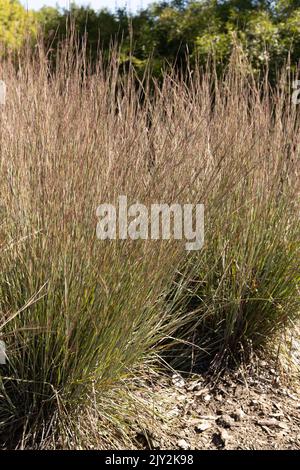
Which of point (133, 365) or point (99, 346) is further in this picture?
point (133, 365)

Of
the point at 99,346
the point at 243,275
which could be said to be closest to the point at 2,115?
the point at 99,346

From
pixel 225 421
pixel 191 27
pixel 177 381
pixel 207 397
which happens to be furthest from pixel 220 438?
pixel 191 27

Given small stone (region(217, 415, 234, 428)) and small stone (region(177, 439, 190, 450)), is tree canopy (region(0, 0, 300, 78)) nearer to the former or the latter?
small stone (region(217, 415, 234, 428))

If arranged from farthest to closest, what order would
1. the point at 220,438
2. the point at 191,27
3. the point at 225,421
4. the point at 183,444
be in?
the point at 191,27 → the point at 225,421 → the point at 220,438 → the point at 183,444

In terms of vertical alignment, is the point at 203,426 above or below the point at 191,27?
below

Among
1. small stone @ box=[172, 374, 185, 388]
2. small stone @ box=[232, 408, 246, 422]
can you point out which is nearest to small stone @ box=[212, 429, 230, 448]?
small stone @ box=[232, 408, 246, 422]

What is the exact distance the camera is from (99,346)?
8.56 feet

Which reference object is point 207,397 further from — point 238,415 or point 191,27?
point 191,27

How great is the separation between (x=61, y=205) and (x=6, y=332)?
0.54 metres

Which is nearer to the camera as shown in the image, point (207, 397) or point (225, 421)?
point (225, 421)

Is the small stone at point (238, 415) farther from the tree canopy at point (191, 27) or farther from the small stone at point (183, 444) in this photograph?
the tree canopy at point (191, 27)

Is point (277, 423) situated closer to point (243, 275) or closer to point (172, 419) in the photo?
point (172, 419)

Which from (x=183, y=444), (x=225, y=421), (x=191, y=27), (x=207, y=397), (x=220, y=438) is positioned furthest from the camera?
(x=191, y=27)

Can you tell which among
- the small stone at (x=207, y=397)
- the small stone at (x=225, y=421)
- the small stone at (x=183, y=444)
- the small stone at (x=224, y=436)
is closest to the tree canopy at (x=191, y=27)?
the small stone at (x=207, y=397)
